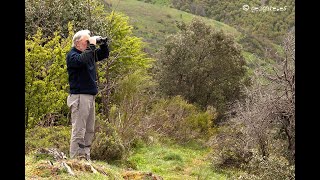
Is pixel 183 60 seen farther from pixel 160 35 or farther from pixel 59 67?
pixel 160 35

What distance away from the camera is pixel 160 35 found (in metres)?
50.8

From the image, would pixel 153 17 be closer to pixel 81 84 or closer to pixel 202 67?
pixel 202 67

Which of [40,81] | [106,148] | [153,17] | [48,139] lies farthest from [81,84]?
[153,17]

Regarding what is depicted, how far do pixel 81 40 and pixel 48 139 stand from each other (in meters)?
2.85

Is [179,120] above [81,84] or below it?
below

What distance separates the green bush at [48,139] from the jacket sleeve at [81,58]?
2355 millimetres

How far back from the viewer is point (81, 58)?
5.51 m

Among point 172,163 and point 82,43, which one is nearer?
point 82,43

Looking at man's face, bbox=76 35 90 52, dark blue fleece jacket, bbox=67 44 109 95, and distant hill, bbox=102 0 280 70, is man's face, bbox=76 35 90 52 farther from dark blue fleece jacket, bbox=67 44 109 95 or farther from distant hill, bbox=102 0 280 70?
distant hill, bbox=102 0 280 70

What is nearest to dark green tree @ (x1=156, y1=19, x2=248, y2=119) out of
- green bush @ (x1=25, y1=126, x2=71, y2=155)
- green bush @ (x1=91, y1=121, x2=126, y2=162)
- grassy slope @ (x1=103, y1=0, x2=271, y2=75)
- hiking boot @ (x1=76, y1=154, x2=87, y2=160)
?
green bush @ (x1=91, y1=121, x2=126, y2=162)

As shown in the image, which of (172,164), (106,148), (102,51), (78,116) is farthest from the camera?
(172,164)

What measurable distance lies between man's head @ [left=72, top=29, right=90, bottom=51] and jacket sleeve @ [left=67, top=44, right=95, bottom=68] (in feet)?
0.53
